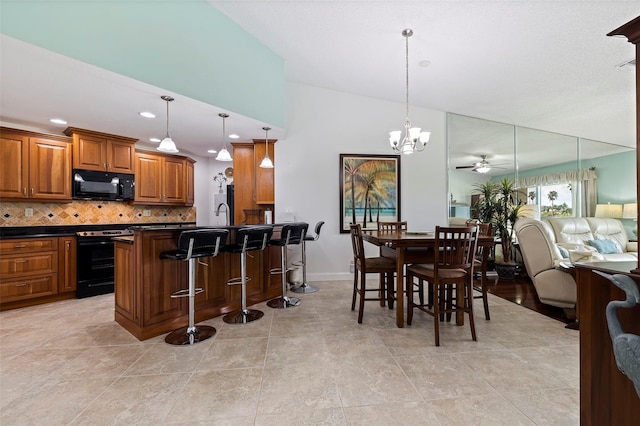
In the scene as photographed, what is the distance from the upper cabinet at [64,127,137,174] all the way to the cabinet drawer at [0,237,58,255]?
107 centimetres

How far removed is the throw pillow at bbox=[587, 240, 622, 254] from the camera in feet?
13.2

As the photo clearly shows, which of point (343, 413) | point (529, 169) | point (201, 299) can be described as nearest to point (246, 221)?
point (201, 299)

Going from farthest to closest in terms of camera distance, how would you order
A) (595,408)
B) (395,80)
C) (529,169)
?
1. (529,169)
2. (395,80)
3. (595,408)

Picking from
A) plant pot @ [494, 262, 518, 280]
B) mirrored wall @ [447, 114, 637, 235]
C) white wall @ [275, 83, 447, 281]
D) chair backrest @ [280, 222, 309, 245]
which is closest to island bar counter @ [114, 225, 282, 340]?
chair backrest @ [280, 222, 309, 245]

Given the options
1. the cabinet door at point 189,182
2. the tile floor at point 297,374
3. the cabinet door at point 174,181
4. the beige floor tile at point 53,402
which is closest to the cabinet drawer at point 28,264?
the tile floor at point 297,374

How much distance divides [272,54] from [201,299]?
10.5 feet

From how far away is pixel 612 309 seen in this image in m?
0.89

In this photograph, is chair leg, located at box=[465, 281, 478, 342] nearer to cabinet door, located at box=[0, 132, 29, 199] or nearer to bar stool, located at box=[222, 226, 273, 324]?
bar stool, located at box=[222, 226, 273, 324]

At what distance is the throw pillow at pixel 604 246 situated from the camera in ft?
13.2

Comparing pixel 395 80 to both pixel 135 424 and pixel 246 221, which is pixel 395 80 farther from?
pixel 135 424

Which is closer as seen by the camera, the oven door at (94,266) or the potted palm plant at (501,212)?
the oven door at (94,266)

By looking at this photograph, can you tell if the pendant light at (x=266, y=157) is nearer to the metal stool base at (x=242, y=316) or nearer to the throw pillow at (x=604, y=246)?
the metal stool base at (x=242, y=316)

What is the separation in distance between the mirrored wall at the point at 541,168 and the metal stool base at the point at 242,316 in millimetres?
3739

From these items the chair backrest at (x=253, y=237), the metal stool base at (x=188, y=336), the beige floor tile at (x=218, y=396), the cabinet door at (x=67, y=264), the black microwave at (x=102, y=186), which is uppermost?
the black microwave at (x=102, y=186)
